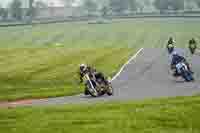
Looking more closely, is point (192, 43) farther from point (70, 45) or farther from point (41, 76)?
point (70, 45)

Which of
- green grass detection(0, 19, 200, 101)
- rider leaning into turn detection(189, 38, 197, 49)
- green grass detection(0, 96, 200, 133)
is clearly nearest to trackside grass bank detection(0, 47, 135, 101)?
green grass detection(0, 19, 200, 101)

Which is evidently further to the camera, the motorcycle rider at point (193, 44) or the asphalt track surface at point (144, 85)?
the motorcycle rider at point (193, 44)

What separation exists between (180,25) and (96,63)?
57834 millimetres

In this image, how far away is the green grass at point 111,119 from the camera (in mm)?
12523

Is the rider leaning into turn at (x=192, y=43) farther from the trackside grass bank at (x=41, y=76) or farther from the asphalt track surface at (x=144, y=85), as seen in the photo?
the trackside grass bank at (x=41, y=76)

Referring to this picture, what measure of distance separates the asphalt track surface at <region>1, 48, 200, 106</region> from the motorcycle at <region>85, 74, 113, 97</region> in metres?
0.36

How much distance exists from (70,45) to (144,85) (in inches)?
2295

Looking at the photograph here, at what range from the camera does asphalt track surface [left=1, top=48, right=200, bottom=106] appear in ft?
72.0

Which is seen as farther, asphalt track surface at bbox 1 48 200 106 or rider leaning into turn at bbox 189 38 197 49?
rider leaning into turn at bbox 189 38 197 49

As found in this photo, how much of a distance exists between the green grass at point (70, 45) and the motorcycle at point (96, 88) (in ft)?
26.1

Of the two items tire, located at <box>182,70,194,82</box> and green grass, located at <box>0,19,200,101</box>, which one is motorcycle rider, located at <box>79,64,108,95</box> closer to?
tire, located at <box>182,70,194,82</box>

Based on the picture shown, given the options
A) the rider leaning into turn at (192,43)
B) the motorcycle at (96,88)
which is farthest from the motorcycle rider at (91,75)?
the rider leaning into turn at (192,43)

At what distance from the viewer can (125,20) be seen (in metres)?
112

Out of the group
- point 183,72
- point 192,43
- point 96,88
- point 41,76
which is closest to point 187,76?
point 183,72
